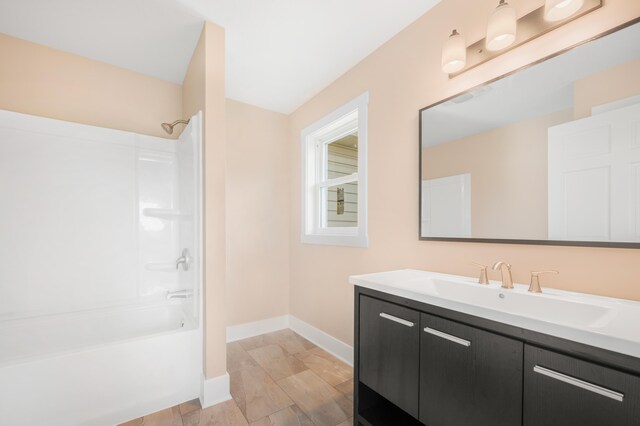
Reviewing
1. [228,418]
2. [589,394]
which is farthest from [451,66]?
[228,418]

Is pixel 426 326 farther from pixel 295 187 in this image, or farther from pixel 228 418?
pixel 295 187

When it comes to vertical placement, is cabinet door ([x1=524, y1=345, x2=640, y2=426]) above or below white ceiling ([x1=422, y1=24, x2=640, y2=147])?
below

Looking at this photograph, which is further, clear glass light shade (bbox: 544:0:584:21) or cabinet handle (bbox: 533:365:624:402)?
clear glass light shade (bbox: 544:0:584:21)

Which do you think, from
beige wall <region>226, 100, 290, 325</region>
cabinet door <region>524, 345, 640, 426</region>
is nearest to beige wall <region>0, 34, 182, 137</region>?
beige wall <region>226, 100, 290, 325</region>

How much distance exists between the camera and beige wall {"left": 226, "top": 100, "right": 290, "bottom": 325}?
2.95m

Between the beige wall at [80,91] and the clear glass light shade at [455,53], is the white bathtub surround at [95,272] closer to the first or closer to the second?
the beige wall at [80,91]

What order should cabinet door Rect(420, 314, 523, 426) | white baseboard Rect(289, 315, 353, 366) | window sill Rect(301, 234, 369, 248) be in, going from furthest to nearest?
white baseboard Rect(289, 315, 353, 366) < window sill Rect(301, 234, 369, 248) < cabinet door Rect(420, 314, 523, 426)

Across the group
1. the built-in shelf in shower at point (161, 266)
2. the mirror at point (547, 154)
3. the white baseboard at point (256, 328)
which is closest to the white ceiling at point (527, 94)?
the mirror at point (547, 154)

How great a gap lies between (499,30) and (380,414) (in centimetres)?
195

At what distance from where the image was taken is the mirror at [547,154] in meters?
1.06

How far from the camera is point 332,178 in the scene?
2.99 metres

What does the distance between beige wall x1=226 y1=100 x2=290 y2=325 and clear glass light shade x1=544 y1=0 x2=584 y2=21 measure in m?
2.54

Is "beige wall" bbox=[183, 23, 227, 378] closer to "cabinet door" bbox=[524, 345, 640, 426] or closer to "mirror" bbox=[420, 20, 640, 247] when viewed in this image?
"mirror" bbox=[420, 20, 640, 247]

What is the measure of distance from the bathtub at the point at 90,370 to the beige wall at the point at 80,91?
1.60 m
